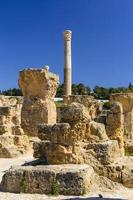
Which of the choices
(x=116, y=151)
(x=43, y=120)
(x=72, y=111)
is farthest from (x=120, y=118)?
(x=43, y=120)

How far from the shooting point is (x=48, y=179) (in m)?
7.97

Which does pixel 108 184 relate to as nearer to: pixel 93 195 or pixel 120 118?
pixel 93 195

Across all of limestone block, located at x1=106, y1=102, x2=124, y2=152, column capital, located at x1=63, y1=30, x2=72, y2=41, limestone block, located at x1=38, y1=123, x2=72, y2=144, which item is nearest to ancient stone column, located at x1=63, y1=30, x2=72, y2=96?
column capital, located at x1=63, y1=30, x2=72, y2=41

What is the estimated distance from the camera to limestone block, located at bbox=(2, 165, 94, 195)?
7832mm

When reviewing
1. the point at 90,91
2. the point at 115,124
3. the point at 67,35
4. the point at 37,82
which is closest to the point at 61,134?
the point at 115,124

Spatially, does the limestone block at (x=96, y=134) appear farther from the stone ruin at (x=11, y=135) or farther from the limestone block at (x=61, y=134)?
the stone ruin at (x=11, y=135)

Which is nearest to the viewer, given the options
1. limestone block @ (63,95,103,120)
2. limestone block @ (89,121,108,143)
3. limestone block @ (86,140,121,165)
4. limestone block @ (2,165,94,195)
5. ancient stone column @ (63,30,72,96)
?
limestone block @ (2,165,94,195)

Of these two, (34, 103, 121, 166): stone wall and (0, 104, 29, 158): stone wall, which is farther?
(0, 104, 29, 158): stone wall

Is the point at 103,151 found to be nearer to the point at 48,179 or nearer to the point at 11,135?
the point at 48,179

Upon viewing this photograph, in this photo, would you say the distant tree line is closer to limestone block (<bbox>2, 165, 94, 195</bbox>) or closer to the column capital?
the column capital

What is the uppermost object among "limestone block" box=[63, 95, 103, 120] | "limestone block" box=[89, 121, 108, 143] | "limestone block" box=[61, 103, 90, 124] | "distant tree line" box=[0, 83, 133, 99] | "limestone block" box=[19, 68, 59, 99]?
"distant tree line" box=[0, 83, 133, 99]

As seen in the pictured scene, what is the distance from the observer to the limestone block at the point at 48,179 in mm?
7832

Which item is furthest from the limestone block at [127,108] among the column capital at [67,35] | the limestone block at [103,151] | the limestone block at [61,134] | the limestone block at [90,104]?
the column capital at [67,35]

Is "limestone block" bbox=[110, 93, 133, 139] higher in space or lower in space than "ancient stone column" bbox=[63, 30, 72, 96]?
lower
